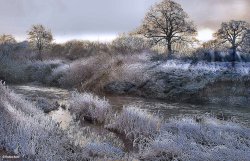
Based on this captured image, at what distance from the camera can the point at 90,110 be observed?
18109 millimetres

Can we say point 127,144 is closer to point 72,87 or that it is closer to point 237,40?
point 72,87

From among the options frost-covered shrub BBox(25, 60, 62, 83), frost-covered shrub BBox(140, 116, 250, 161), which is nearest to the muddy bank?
frost-covered shrub BBox(25, 60, 62, 83)

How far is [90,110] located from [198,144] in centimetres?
742

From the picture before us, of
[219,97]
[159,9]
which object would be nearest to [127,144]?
[219,97]

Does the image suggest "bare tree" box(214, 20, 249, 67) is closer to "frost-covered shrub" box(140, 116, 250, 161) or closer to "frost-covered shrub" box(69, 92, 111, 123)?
"frost-covered shrub" box(69, 92, 111, 123)

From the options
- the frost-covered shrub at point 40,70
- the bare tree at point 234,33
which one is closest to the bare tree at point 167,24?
the bare tree at point 234,33

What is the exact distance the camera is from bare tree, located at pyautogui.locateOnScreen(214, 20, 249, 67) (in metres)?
38.4

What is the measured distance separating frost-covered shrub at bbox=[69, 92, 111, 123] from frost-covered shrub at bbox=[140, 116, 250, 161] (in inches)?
146

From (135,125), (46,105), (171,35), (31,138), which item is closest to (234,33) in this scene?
(171,35)

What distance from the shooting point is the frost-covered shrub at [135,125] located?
1461cm

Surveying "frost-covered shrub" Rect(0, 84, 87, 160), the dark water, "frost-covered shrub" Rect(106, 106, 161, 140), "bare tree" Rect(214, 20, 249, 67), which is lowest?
the dark water

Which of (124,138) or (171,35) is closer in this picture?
(124,138)

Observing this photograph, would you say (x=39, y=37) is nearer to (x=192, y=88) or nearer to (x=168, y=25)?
(x=168, y=25)

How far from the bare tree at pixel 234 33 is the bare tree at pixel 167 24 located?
16.1 feet
